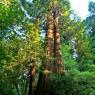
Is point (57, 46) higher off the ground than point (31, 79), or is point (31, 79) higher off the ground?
point (57, 46)

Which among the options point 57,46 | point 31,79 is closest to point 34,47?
point 31,79

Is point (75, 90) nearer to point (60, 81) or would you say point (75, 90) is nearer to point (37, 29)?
point (60, 81)

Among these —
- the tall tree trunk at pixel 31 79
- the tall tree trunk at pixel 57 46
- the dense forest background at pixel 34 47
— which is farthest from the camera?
the tall tree trunk at pixel 57 46

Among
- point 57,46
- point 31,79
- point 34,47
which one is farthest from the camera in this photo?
point 57,46

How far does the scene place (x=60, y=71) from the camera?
1661 cm

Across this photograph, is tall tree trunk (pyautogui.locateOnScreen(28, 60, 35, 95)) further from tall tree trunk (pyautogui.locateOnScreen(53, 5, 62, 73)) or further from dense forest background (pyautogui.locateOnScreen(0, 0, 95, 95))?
tall tree trunk (pyautogui.locateOnScreen(53, 5, 62, 73))

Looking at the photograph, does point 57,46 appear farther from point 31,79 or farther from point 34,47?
point 34,47

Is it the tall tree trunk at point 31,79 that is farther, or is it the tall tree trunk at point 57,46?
the tall tree trunk at point 57,46

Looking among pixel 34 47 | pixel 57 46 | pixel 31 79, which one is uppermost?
pixel 57 46

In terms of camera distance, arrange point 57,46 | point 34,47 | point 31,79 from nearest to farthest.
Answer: point 34,47 < point 31,79 < point 57,46

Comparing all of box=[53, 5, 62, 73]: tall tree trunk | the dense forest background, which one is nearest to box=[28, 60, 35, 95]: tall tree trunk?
the dense forest background

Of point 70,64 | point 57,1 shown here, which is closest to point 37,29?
point 57,1

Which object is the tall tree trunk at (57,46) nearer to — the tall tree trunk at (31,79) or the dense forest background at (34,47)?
the dense forest background at (34,47)

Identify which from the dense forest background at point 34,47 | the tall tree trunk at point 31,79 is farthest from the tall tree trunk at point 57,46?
the tall tree trunk at point 31,79
